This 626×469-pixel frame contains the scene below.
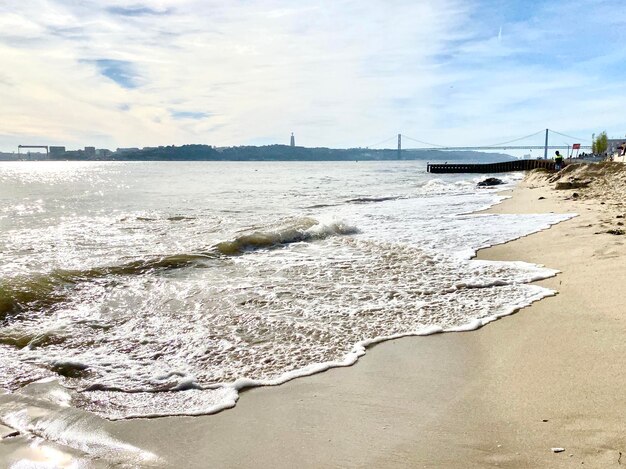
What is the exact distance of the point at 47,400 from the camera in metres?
3.48

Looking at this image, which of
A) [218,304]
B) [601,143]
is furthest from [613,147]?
[218,304]

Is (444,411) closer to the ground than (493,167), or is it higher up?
closer to the ground

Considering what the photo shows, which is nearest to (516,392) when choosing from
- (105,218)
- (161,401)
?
(161,401)

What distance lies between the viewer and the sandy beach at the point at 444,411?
2629 millimetres

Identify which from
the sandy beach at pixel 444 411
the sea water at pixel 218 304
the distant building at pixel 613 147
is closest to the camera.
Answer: the sandy beach at pixel 444 411

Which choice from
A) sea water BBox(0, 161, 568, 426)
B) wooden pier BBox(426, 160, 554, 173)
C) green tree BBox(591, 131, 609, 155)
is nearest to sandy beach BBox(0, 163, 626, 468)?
sea water BBox(0, 161, 568, 426)

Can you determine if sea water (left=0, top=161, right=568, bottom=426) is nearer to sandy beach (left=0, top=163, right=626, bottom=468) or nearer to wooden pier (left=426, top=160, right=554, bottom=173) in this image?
sandy beach (left=0, top=163, right=626, bottom=468)

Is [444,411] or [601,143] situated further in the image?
[601,143]

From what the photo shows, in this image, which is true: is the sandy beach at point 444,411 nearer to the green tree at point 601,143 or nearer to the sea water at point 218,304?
the sea water at point 218,304

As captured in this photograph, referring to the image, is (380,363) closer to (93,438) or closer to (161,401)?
(161,401)

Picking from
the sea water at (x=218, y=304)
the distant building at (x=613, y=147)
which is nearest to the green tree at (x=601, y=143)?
the distant building at (x=613, y=147)

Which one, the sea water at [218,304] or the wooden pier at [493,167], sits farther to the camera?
the wooden pier at [493,167]

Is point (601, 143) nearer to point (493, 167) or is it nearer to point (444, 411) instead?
point (493, 167)

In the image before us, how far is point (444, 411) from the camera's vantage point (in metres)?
3.11
